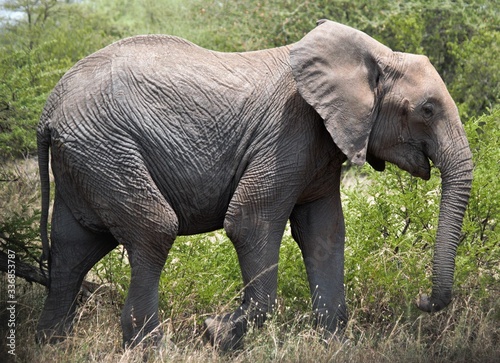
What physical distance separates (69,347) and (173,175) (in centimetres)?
129

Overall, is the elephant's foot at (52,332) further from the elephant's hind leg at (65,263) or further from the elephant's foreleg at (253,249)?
the elephant's foreleg at (253,249)

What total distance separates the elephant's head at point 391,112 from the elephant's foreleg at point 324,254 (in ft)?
1.79

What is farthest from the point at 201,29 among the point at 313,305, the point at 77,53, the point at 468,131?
the point at 313,305

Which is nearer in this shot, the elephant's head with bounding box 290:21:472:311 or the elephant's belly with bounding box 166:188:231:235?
the elephant's head with bounding box 290:21:472:311

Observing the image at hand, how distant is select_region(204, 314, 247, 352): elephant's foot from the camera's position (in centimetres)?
563

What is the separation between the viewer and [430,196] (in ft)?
23.6

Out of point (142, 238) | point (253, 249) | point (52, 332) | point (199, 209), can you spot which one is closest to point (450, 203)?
point (253, 249)

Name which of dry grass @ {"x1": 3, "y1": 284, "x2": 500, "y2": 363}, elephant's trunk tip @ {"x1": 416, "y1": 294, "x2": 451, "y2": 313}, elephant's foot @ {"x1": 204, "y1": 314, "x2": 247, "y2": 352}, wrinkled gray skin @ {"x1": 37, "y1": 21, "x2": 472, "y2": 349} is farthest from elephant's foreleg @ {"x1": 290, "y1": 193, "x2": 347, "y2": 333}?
elephant's trunk tip @ {"x1": 416, "y1": 294, "x2": 451, "y2": 313}

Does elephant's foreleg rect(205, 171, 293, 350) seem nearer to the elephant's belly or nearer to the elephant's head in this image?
the elephant's belly

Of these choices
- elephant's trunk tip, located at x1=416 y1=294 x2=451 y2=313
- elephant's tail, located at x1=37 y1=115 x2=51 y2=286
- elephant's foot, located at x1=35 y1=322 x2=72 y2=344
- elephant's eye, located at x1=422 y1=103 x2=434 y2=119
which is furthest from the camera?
elephant's foot, located at x1=35 y1=322 x2=72 y2=344

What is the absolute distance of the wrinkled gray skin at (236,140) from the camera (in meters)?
5.44

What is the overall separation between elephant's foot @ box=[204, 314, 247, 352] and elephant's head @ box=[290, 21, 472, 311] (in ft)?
3.61

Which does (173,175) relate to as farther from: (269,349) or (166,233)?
(269,349)

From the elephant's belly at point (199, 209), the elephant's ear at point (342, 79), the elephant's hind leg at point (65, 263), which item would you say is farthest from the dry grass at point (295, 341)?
the elephant's ear at point (342, 79)
